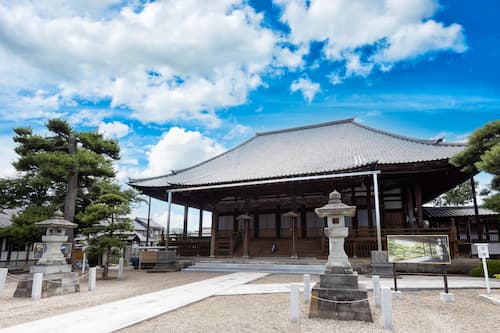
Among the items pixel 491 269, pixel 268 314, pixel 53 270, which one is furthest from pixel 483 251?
pixel 53 270

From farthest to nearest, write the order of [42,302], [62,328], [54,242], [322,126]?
[322,126] → [54,242] → [42,302] → [62,328]

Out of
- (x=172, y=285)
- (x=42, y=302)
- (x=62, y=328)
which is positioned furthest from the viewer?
(x=172, y=285)

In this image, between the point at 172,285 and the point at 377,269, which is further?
the point at 377,269

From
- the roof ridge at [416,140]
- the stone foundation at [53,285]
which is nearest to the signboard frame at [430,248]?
the roof ridge at [416,140]

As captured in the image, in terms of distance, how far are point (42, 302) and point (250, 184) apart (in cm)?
891

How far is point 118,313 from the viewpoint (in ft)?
19.6

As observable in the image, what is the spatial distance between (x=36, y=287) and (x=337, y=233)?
773 centimetres

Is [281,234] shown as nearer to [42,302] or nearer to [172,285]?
[172,285]

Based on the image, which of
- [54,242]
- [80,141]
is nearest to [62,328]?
[54,242]

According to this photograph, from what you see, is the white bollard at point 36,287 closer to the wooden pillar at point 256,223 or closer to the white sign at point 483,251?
the white sign at point 483,251

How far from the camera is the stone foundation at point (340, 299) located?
534 cm

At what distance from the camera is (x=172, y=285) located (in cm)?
980

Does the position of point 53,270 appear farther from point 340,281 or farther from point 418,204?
point 418,204

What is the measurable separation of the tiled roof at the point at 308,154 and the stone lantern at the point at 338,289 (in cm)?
598
